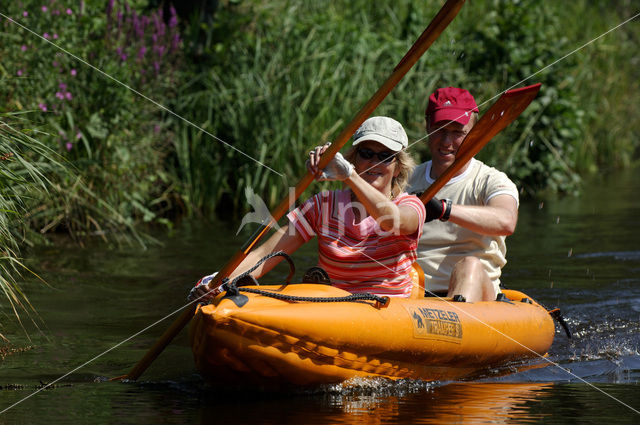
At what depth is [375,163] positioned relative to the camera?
3.74 metres

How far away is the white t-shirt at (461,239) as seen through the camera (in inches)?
182

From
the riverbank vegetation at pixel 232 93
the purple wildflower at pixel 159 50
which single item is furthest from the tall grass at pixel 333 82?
the purple wildflower at pixel 159 50

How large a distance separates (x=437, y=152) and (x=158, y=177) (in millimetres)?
4084

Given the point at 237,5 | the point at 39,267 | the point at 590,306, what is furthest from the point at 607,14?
the point at 39,267

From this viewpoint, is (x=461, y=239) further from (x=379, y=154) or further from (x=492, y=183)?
(x=379, y=154)

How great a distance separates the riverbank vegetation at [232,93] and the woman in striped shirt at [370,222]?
1.24 m

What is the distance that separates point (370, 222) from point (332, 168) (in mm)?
361

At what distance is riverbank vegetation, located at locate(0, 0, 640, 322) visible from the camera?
6.43m

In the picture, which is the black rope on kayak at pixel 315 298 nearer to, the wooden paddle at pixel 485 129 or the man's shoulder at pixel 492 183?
the wooden paddle at pixel 485 129

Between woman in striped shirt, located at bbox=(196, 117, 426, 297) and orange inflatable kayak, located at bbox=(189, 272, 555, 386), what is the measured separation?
0.56ft

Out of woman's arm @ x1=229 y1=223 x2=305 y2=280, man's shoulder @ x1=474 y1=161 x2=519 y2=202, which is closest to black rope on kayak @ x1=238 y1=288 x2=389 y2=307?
woman's arm @ x1=229 y1=223 x2=305 y2=280

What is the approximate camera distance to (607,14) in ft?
46.0

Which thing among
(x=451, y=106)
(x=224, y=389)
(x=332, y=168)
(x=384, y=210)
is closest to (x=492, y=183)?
(x=451, y=106)

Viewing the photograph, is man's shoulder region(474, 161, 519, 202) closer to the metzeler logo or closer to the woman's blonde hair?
the woman's blonde hair
